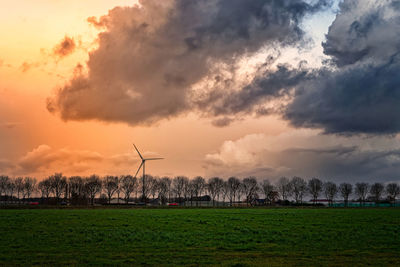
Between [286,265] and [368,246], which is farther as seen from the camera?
[368,246]

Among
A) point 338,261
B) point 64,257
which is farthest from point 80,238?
point 338,261

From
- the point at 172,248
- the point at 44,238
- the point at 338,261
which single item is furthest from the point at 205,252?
the point at 44,238

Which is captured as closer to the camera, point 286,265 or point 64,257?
point 286,265

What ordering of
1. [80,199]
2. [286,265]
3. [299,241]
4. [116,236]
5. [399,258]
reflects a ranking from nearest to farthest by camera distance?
[286,265], [399,258], [299,241], [116,236], [80,199]

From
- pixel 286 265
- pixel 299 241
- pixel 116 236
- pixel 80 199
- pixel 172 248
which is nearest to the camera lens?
pixel 286 265

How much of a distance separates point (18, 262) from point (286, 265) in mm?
14349

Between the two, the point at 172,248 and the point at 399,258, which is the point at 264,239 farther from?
the point at 399,258

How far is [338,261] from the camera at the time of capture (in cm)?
2017

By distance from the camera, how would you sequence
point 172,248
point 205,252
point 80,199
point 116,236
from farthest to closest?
point 80,199, point 116,236, point 172,248, point 205,252

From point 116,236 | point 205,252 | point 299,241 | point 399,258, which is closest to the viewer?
point 399,258

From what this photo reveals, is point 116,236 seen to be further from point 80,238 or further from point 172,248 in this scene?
point 172,248

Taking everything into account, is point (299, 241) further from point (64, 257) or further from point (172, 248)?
point (64, 257)

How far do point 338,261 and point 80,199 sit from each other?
16867cm

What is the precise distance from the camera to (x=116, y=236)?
3122 centimetres
